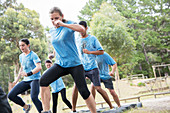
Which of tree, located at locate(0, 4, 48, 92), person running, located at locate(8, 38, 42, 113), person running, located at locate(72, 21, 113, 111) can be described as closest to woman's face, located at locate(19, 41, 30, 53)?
→ person running, located at locate(8, 38, 42, 113)

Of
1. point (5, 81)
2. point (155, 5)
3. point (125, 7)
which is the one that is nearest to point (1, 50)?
point (5, 81)

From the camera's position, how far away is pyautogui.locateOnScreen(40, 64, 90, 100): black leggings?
107 inches

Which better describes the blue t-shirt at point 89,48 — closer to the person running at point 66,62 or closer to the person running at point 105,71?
the person running at point 105,71

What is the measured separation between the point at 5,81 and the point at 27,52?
29.5 m

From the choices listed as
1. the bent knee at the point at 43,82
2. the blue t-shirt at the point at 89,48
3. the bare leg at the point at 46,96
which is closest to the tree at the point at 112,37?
the blue t-shirt at the point at 89,48

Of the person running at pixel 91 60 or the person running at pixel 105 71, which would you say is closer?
the person running at pixel 91 60

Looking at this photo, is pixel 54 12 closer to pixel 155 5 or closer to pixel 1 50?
pixel 1 50

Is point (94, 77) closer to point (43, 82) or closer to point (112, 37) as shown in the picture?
point (43, 82)

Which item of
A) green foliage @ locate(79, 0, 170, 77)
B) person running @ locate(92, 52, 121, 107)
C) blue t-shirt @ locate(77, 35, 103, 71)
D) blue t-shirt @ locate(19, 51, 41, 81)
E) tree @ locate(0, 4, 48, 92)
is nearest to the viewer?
blue t-shirt @ locate(77, 35, 103, 71)

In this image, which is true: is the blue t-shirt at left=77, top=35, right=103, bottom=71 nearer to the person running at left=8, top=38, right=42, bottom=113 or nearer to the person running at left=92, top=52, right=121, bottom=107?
the person running at left=92, top=52, right=121, bottom=107

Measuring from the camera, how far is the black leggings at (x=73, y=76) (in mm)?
2730

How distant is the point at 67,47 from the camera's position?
281cm

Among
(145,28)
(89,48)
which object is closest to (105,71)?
(89,48)

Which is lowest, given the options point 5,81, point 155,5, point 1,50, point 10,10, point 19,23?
point 5,81
